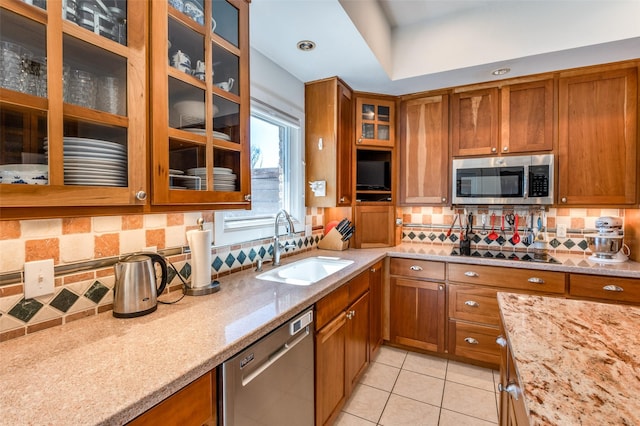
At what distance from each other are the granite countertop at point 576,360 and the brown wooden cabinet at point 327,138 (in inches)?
62.5

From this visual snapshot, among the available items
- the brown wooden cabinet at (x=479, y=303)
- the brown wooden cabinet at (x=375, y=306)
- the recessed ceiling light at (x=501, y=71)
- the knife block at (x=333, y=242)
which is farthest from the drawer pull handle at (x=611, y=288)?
the knife block at (x=333, y=242)

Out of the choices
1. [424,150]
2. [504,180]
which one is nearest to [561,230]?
[504,180]

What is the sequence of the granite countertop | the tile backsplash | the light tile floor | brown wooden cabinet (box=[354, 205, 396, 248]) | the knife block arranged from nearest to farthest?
the granite countertop
the tile backsplash
the light tile floor
the knife block
brown wooden cabinet (box=[354, 205, 396, 248])

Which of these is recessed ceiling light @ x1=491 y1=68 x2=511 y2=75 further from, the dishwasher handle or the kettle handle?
the kettle handle

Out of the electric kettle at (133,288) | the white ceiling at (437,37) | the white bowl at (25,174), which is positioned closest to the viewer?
the white bowl at (25,174)

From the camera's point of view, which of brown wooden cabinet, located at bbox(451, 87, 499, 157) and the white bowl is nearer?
the white bowl

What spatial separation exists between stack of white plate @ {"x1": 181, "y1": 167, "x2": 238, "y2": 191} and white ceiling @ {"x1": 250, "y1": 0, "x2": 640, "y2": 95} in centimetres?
92

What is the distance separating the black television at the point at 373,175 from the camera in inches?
113

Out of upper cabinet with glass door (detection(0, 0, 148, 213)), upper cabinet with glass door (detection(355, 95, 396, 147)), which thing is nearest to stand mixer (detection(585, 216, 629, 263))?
upper cabinet with glass door (detection(355, 95, 396, 147))

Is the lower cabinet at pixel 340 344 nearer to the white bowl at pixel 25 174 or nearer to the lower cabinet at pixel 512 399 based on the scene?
the lower cabinet at pixel 512 399

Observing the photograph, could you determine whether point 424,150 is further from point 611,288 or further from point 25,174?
point 25,174

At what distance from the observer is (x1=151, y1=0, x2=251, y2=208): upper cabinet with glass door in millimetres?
1067

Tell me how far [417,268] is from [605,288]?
1.21m

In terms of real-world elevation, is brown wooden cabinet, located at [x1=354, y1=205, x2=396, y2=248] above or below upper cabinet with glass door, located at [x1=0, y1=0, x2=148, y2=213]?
below
